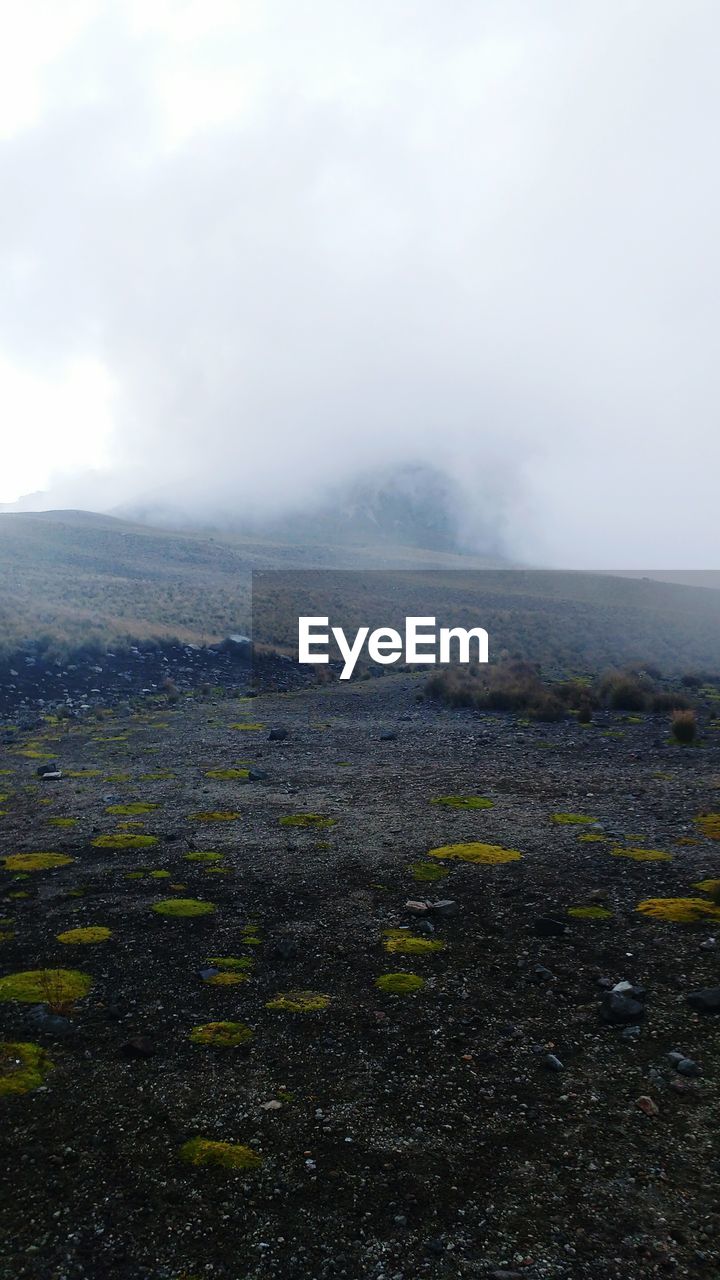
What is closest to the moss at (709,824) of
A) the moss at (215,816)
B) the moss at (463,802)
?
the moss at (463,802)

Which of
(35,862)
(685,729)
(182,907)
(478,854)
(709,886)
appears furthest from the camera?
(685,729)

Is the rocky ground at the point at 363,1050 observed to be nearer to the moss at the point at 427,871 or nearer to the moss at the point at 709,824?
the moss at the point at 427,871

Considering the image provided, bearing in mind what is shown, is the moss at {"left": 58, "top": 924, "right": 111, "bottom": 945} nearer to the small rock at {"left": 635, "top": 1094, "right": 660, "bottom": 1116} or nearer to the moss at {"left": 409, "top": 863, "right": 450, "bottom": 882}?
the moss at {"left": 409, "top": 863, "right": 450, "bottom": 882}

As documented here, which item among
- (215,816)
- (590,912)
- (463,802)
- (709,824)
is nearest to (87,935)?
(215,816)

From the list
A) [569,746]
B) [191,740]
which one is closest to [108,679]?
[191,740]

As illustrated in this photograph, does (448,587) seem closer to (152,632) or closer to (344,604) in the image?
(344,604)

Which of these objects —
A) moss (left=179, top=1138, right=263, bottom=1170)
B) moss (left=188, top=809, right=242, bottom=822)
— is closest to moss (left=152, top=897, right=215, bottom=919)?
moss (left=188, top=809, right=242, bottom=822)

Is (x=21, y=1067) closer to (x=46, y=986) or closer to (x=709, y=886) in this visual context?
(x=46, y=986)
